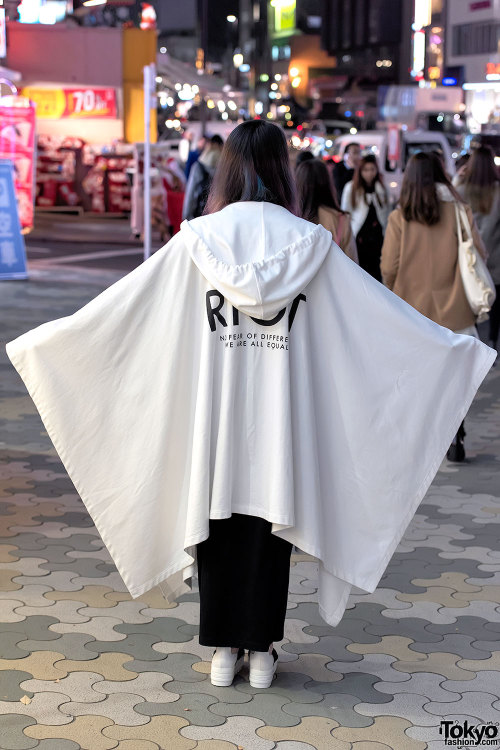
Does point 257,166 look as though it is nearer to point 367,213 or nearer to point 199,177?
point 367,213

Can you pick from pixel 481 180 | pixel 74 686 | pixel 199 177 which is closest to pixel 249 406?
pixel 74 686

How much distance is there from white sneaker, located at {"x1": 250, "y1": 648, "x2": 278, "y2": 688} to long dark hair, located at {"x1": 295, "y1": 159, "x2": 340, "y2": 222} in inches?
144

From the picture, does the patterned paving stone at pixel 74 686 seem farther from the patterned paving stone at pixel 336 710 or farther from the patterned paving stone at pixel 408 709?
the patterned paving stone at pixel 408 709

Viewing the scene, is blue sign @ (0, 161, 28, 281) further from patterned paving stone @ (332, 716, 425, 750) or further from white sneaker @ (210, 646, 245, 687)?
patterned paving stone @ (332, 716, 425, 750)

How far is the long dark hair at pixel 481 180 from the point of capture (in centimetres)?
1012

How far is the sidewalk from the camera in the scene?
351 centimetres

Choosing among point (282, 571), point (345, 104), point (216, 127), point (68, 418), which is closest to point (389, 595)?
point (282, 571)

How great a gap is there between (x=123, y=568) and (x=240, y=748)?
2.30ft

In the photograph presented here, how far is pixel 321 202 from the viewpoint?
23.3 ft

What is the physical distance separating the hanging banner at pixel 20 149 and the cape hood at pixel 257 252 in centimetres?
1342

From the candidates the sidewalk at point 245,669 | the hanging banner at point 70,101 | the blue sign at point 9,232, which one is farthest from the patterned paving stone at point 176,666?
the hanging banner at point 70,101

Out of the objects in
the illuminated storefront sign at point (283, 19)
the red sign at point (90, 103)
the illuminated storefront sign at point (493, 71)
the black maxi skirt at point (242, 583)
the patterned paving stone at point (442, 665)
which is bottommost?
the patterned paving stone at point (442, 665)

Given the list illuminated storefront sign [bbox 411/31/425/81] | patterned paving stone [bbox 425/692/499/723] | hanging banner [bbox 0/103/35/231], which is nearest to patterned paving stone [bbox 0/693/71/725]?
patterned paving stone [bbox 425/692/499/723]

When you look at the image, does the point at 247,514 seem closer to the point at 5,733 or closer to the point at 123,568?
the point at 123,568
